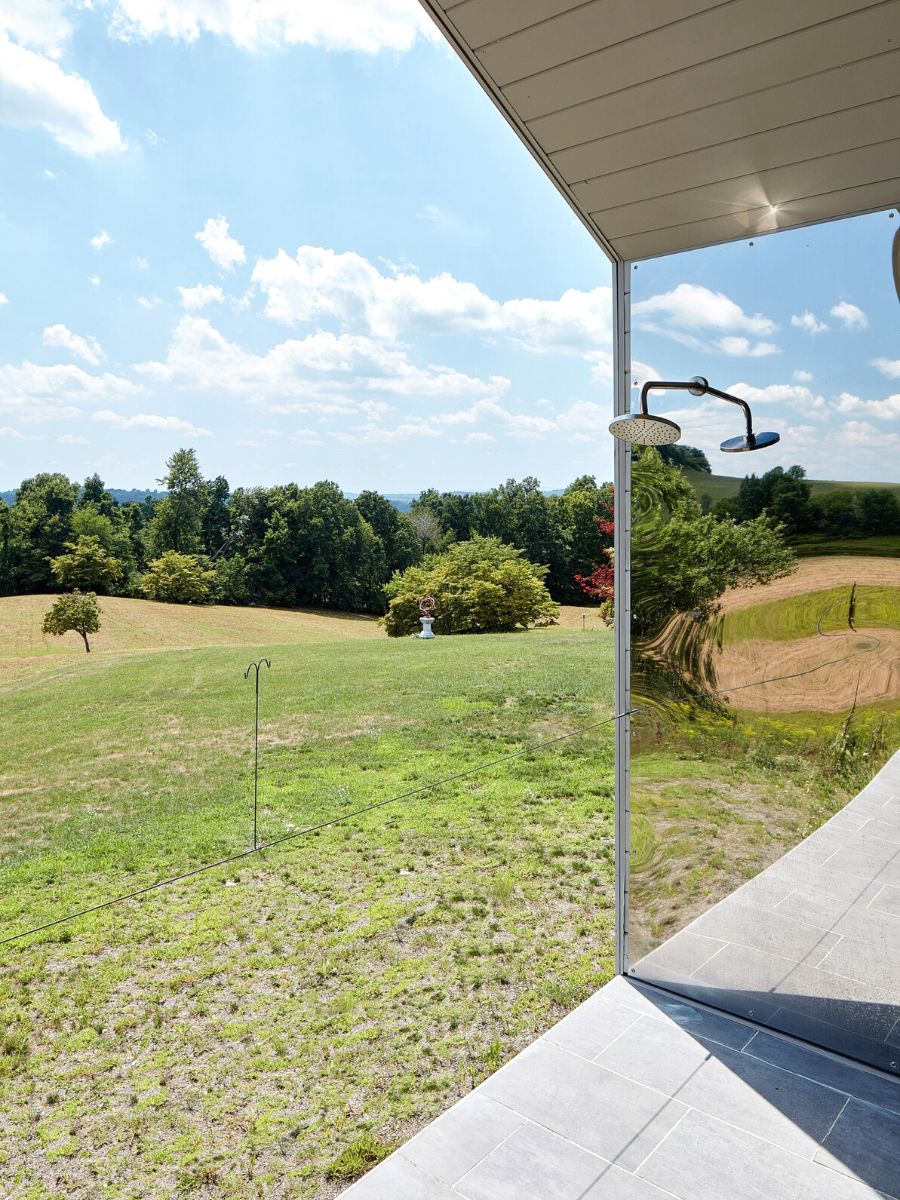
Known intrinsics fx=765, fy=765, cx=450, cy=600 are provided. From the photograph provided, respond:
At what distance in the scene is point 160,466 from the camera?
28.3ft

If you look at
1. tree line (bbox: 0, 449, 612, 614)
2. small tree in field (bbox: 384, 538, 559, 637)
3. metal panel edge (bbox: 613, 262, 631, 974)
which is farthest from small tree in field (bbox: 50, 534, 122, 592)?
metal panel edge (bbox: 613, 262, 631, 974)

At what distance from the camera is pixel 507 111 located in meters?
1.22

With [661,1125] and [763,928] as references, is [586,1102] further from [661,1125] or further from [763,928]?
[763,928]

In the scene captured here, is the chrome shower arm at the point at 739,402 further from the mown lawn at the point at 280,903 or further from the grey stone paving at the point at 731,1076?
the mown lawn at the point at 280,903

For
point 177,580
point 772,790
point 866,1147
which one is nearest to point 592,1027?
point 866,1147

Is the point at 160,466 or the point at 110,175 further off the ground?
the point at 110,175

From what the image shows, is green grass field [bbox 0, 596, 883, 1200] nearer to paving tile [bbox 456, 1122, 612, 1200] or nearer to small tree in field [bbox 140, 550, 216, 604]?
small tree in field [bbox 140, 550, 216, 604]

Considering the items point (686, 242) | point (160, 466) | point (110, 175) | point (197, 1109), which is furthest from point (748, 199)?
point (110, 175)

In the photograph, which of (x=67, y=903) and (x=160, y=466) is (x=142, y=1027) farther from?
(x=160, y=466)

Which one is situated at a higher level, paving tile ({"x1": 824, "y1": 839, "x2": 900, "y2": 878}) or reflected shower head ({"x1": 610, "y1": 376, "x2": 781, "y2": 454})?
reflected shower head ({"x1": 610, "y1": 376, "x2": 781, "y2": 454})

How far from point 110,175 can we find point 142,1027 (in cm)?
889

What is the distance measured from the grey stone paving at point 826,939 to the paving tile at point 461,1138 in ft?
2.02

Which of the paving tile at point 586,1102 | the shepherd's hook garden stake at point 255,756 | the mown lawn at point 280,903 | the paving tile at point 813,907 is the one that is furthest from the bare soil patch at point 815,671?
the shepherd's hook garden stake at point 255,756

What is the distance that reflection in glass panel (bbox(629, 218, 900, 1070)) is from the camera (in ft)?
5.25
